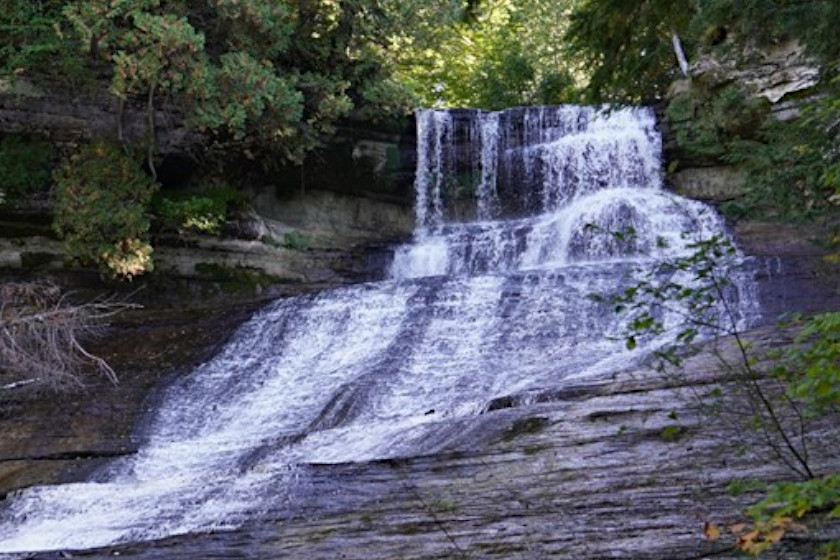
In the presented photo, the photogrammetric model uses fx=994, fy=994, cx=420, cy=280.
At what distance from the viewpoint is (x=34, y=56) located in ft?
54.5

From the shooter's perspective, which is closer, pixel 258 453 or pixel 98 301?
pixel 258 453

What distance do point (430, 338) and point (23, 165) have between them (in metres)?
8.46

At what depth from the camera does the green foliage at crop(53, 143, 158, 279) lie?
54.5 feet

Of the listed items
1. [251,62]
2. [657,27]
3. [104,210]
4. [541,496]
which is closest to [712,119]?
[251,62]

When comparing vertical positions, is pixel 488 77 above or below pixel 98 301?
above

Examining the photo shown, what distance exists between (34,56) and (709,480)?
47.6 feet

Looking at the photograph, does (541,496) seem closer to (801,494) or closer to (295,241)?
(801,494)

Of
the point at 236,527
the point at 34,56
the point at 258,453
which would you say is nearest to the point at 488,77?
the point at 34,56

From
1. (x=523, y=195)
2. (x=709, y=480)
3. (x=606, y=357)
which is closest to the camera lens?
(x=709, y=480)

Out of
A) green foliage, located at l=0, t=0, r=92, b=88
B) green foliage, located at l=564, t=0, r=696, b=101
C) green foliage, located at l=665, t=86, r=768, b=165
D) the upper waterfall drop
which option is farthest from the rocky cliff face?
green foliage, located at l=0, t=0, r=92, b=88

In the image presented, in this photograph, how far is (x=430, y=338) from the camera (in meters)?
13.7

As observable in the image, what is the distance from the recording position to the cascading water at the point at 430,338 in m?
8.25

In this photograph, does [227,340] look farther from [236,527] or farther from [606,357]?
[236,527]

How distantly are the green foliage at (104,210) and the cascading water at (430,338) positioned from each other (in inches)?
117
